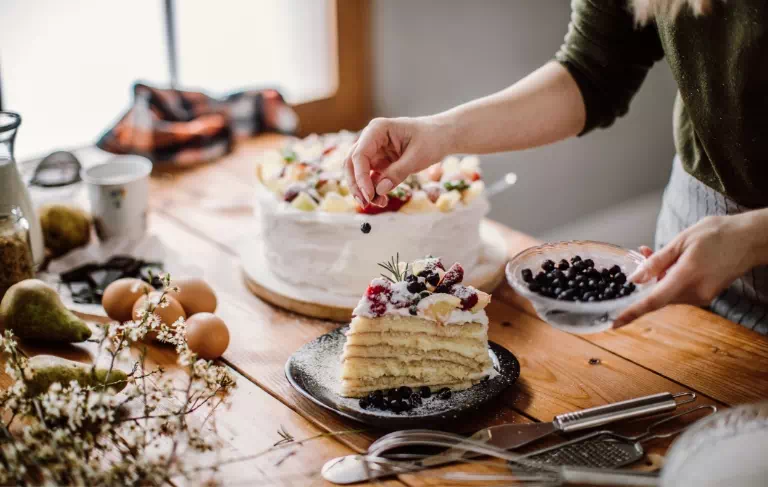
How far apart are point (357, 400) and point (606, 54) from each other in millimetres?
863

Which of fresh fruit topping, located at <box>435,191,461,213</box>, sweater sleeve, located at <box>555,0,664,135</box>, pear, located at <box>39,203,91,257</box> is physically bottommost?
pear, located at <box>39,203,91,257</box>

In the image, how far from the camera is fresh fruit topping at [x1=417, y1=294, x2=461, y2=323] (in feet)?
4.36

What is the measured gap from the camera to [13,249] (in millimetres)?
1596

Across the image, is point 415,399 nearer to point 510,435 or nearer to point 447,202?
point 510,435

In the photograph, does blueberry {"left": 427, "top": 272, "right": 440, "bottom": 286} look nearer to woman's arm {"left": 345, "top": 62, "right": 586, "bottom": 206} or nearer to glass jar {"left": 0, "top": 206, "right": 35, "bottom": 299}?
woman's arm {"left": 345, "top": 62, "right": 586, "bottom": 206}

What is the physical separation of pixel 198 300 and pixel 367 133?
0.48m

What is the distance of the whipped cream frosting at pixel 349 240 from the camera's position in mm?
1681

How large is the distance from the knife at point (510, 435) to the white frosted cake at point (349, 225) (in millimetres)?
551

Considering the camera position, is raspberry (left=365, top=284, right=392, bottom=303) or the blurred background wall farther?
the blurred background wall

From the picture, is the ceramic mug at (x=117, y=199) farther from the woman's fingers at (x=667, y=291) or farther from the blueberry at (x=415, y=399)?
the woman's fingers at (x=667, y=291)

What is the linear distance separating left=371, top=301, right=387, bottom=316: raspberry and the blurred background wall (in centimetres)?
190

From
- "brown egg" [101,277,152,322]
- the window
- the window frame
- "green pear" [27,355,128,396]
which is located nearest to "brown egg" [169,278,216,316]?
"brown egg" [101,277,152,322]

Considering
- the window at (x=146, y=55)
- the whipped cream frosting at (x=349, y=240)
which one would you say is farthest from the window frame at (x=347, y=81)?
the whipped cream frosting at (x=349, y=240)

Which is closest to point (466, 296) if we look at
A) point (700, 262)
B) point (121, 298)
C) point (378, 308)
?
point (378, 308)
